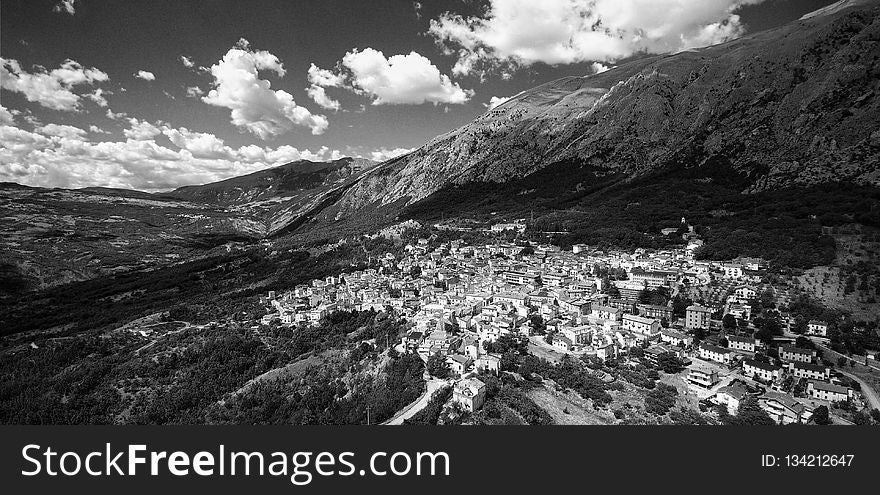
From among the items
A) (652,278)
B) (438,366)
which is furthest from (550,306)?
(438,366)

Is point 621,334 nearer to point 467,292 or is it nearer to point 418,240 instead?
point 467,292

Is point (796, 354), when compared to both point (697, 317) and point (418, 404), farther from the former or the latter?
point (418, 404)

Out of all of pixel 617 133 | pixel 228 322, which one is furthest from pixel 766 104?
pixel 228 322

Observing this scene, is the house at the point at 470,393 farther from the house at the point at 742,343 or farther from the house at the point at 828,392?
the house at the point at 742,343

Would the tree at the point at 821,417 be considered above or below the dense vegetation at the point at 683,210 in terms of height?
below

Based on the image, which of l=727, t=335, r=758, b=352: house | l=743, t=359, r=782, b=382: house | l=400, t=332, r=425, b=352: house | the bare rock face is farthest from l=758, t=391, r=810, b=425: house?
the bare rock face

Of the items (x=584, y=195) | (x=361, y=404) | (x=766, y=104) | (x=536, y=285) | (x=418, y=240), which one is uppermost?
(x=766, y=104)

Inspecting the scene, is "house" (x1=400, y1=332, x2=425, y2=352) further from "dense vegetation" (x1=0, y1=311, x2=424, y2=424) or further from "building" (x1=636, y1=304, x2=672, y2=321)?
"building" (x1=636, y1=304, x2=672, y2=321)

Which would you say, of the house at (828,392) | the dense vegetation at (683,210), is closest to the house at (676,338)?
the house at (828,392)
